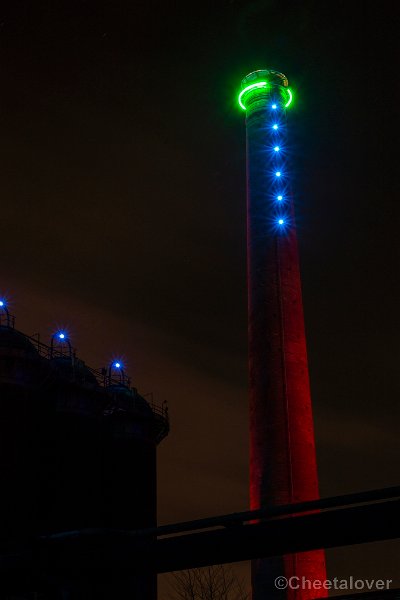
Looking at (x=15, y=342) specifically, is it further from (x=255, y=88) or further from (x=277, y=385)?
(x=255, y=88)

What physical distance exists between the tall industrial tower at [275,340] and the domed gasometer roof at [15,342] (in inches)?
380

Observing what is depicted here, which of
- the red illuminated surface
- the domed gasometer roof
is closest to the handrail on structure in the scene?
the red illuminated surface

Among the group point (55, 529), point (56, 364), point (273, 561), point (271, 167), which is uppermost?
point (271, 167)

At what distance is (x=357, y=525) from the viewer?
6500 millimetres

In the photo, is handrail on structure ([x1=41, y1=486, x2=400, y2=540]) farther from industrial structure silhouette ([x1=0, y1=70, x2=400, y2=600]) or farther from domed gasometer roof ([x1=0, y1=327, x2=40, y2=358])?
domed gasometer roof ([x1=0, y1=327, x2=40, y2=358])

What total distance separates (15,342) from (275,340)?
11289 mm

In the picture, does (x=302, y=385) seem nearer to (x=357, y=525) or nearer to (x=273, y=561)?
(x=273, y=561)

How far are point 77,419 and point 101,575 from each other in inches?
1054

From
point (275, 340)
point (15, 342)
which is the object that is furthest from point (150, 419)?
point (275, 340)

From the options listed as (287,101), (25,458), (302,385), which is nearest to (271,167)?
(287,101)

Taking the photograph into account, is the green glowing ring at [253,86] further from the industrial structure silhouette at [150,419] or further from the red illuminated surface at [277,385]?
the red illuminated surface at [277,385]

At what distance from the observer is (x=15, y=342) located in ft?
99.4

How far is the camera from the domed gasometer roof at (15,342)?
2967 centimetres

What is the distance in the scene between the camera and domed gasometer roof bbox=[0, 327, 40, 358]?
29.7 metres
